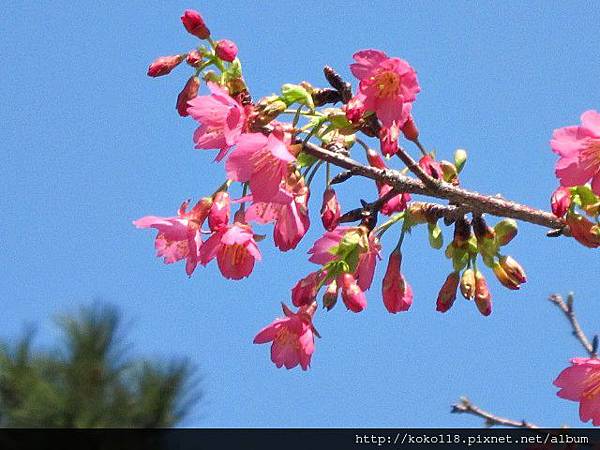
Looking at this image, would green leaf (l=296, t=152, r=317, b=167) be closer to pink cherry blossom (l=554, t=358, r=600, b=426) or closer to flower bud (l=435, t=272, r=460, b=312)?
flower bud (l=435, t=272, r=460, b=312)

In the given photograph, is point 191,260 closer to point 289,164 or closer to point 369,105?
point 289,164

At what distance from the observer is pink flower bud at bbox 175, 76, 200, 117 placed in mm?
1782

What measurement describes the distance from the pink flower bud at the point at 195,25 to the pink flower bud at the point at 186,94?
10cm

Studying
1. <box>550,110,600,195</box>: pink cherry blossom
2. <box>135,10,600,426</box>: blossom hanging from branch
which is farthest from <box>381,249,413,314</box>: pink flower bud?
<box>550,110,600,195</box>: pink cherry blossom

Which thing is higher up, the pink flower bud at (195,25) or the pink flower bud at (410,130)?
the pink flower bud at (195,25)

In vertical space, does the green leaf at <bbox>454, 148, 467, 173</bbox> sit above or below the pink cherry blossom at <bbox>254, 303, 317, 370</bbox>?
above

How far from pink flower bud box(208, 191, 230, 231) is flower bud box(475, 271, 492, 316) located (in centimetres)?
56

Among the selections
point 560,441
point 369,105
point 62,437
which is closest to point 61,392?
point 62,437

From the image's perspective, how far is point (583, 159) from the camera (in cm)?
153

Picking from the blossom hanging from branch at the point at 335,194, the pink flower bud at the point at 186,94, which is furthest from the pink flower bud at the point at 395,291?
the pink flower bud at the point at 186,94

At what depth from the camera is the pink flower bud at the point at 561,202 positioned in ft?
5.28

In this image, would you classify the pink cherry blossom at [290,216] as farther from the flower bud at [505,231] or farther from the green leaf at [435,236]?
the flower bud at [505,231]

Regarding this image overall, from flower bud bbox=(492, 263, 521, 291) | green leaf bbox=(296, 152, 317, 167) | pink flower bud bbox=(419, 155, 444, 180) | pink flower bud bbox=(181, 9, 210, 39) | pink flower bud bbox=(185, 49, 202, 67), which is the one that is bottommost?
flower bud bbox=(492, 263, 521, 291)

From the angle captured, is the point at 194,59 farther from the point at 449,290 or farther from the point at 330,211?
the point at 449,290
